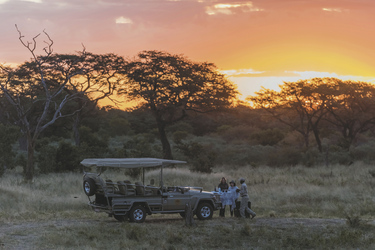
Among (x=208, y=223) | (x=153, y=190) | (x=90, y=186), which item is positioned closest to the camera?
(x=90, y=186)

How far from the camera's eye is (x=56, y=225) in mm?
18328

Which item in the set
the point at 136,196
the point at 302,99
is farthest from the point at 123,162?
the point at 302,99

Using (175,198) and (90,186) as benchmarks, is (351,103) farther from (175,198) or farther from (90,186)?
(90,186)

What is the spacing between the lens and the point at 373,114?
6028 centimetres

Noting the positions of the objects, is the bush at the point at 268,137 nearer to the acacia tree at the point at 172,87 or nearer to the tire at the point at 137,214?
the acacia tree at the point at 172,87

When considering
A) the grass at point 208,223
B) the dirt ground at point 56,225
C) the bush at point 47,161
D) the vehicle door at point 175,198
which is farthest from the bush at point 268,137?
the vehicle door at point 175,198

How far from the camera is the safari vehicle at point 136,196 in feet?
62.2

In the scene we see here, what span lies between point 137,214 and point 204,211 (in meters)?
2.57

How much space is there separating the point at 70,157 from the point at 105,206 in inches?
888

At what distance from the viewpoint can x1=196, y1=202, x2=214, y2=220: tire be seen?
20344 mm

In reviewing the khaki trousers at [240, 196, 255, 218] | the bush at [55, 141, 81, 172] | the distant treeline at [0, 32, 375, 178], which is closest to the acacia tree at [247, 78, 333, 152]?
the distant treeline at [0, 32, 375, 178]

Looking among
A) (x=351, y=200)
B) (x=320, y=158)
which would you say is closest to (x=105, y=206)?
(x=351, y=200)

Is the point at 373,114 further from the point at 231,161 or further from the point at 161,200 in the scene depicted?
the point at 161,200

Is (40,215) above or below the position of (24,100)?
below
